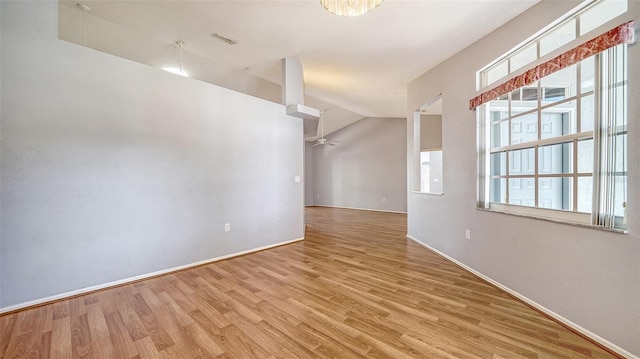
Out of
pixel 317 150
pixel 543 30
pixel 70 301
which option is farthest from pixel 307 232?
pixel 317 150

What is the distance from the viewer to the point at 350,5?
1853mm

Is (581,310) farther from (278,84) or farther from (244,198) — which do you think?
(278,84)

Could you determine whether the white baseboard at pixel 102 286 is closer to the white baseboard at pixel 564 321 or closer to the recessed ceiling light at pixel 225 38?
the recessed ceiling light at pixel 225 38

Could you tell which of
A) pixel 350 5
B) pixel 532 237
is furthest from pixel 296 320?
pixel 350 5

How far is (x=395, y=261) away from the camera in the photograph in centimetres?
338

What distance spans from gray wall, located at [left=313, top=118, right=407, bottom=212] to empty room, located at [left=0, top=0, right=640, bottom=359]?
4.21m

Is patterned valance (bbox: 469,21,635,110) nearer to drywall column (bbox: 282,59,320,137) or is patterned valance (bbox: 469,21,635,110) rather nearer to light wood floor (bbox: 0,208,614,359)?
light wood floor (bbox: 0,208,614,359)

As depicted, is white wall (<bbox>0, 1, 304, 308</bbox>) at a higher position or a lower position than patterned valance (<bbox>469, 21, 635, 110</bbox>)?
lower

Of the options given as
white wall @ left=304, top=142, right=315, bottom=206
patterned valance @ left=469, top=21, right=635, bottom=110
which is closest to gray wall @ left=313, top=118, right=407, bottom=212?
white wall @ left=304, top=142, right=315, bottom=206

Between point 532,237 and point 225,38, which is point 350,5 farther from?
point 532,237

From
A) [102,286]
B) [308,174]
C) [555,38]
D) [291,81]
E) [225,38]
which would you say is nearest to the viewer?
[555,38]

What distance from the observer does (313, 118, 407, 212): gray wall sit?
8.34 m

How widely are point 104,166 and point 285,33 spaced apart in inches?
102

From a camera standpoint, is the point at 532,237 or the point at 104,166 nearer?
the point at 532,237
